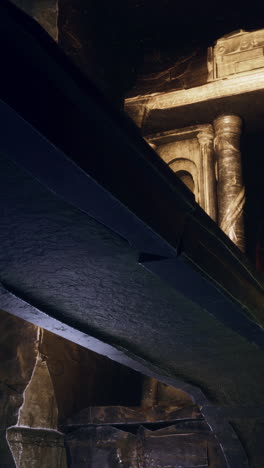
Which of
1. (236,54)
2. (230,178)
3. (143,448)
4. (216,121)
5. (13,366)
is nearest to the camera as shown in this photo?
(143,448)

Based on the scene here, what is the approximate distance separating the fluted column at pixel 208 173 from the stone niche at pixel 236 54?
85 cm

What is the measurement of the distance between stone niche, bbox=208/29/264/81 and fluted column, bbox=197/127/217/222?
85cm

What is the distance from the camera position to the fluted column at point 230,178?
7262 mm

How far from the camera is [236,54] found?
7.67 metres

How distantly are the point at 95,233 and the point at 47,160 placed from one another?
52 centimetres

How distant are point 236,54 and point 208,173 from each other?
1.81 metres

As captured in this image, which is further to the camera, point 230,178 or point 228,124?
point 228,124

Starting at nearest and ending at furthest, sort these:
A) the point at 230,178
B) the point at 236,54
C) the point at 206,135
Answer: the point at 230,178, the point at 236,54, the point at 206,135

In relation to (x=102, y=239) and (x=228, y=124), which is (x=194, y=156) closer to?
(x=228, y=124)

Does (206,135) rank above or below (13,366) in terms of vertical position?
above

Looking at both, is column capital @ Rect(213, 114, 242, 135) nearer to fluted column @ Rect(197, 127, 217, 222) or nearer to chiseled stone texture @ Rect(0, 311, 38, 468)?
fluted column @ Rect(197, 127, 217, 222)

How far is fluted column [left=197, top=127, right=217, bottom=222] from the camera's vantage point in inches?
298

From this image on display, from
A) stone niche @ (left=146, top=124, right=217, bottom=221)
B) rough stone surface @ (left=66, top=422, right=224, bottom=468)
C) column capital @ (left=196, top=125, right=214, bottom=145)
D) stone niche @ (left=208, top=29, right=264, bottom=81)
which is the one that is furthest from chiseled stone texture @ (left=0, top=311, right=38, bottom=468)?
stone niche @ (left=208, top=29, right=264, bottom=81)

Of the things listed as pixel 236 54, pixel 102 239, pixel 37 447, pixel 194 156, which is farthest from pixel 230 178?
pixel 102 239
